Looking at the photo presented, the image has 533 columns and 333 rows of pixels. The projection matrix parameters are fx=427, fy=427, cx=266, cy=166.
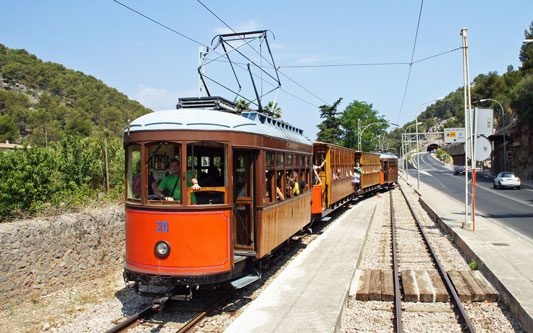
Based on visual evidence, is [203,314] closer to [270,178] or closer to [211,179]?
[211,179]

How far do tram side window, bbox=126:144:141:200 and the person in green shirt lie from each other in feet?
1.15

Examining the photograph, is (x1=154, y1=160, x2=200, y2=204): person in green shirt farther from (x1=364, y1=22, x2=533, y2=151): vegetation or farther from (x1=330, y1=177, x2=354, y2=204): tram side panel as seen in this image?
(x1=364, y1=22, x2=533, y2=151): vegetation

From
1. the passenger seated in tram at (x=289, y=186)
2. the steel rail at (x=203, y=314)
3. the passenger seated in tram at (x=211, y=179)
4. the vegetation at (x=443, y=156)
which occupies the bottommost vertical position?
the steel rail at (x=203, y=314)

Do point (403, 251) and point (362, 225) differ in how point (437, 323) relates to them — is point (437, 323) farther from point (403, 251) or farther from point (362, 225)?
point (362, 225)

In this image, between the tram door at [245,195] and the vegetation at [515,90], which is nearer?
the tram door at [245,195]

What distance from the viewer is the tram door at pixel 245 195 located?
688 cm

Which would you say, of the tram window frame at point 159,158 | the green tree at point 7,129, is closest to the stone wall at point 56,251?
the tram window frame at point 159,158

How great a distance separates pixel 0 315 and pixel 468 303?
23.9 feet

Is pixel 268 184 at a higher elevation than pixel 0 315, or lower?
higher

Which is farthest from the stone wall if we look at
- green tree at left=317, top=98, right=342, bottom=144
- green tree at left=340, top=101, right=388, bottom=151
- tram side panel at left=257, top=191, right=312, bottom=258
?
green tree at left=340, top=101, right=388, bottom=151

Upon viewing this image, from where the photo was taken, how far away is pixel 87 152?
1203 centimetres

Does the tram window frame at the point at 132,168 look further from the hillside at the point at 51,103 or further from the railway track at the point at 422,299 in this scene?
the hillside at the point at 51,103

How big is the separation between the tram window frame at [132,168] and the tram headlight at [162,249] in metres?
0.77

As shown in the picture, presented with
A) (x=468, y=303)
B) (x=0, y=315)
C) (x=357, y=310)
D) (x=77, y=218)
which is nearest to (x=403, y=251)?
(x=468, y=303)
